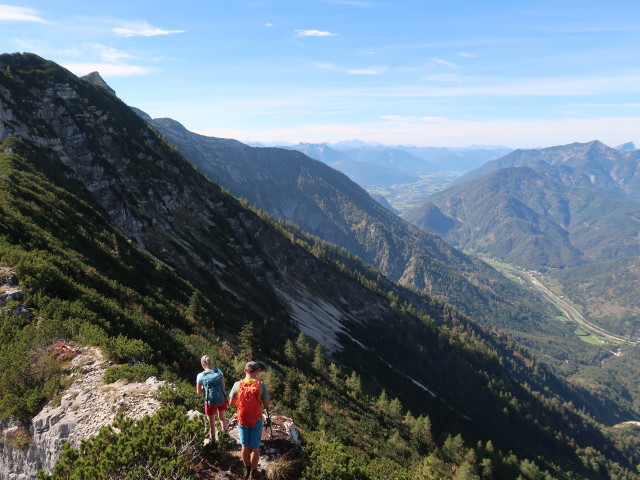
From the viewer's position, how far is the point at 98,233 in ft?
164

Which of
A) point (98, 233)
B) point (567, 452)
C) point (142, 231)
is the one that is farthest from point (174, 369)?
point (567, 452)

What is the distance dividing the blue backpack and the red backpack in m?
1.34

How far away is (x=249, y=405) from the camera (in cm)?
1141

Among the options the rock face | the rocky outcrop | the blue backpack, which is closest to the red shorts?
the blue backpack

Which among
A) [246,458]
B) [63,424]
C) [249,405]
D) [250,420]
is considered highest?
[249,405]

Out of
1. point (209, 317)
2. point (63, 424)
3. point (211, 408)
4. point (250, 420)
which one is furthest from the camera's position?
point (209, 317)

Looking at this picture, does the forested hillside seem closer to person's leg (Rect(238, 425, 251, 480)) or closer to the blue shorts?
person's leg (Rect(238, 425, 251, 480))

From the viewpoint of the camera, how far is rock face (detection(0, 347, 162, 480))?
1381cm

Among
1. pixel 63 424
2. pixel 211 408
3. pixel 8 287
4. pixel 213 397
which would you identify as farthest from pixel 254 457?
pixel 8 287

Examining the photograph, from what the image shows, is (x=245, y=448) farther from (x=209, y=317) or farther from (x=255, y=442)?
(x=209, y=317)

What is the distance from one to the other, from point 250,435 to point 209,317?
4492cm

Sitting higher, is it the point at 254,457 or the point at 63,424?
the point at 254,457

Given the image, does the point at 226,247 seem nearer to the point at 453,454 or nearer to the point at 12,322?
the point at 453,454

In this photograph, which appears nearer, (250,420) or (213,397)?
(250,420)
